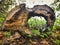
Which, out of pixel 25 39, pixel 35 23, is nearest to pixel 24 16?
pixel 35 23

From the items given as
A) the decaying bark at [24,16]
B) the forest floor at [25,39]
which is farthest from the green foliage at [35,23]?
the forest floor at [25,39]

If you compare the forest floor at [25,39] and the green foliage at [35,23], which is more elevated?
the green foliage at [35,23]

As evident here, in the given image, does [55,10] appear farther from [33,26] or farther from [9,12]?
[9,12]

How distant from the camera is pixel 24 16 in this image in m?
2.48

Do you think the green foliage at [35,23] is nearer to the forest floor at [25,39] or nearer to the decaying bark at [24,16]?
the decaying bark at [24,16]

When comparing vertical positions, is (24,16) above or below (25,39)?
above

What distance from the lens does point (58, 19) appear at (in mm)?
2504

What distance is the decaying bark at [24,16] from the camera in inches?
95.0

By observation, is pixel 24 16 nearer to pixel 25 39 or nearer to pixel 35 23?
pixel 35 23

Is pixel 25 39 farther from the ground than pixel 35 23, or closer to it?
closer to it

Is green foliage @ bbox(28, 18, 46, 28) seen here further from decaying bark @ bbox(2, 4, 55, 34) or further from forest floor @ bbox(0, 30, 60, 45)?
forest floor @ bbox(0, 30, 60, 45)

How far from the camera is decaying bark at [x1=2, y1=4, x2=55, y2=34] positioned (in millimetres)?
2412

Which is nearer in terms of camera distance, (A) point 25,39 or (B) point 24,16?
(A) point 25,39

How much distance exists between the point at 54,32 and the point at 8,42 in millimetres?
596
